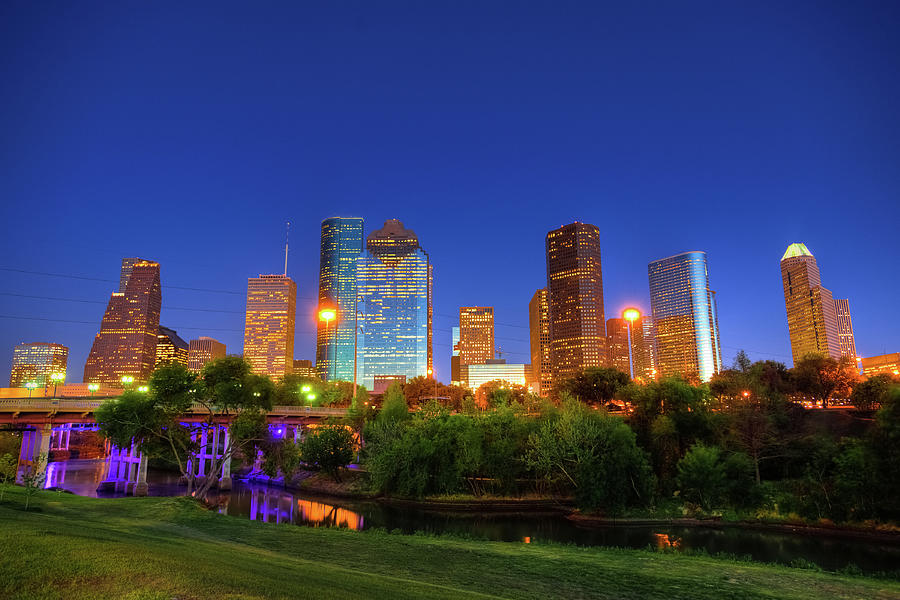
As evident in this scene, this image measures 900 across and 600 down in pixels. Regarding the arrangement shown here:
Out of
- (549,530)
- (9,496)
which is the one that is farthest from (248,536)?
(549,530)

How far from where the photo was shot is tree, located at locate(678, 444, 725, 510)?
35719mm

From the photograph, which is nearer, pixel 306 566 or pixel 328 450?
pixel 306 566

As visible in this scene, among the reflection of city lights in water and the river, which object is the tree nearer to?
the river

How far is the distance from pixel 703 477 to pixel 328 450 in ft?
117

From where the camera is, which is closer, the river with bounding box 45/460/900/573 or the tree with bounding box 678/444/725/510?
the river with bounding box 45/460/900/573

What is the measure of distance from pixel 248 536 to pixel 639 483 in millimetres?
27535

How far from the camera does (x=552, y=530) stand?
33.1 metres

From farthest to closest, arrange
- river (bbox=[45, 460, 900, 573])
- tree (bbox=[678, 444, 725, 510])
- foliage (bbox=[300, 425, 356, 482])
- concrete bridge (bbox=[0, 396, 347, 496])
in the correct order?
1. foliage (bbox=[300, 425, 356, 482])
2. concrete bridge (bbox=[0, 396, 347, 496])
3. tree (bbox=[678, 444, 725, 510])
4. river (bbox=[45, 460, 900, 573])

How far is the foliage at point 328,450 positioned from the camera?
53031mm

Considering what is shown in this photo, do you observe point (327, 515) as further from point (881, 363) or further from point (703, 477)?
point (881, 363)

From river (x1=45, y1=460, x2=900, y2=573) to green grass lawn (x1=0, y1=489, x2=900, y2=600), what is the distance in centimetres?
631

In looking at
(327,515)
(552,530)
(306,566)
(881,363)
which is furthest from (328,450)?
(881,363)

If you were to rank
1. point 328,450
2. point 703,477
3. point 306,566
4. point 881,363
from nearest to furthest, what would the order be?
point 306,566 < point 703,477 < point 328,450 < point 881,363

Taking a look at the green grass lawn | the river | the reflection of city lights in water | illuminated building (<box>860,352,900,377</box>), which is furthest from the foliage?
illuminated building (<box>860,352,900,377</box>)
